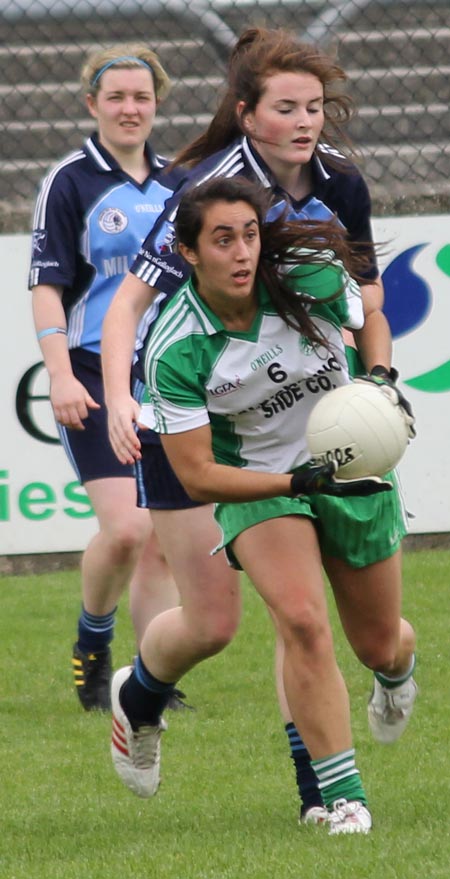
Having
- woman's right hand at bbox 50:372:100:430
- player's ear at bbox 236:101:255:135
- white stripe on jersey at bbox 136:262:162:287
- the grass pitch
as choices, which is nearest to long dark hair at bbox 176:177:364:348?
player's ear at bbox 236:101:255:135

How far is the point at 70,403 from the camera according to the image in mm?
5426

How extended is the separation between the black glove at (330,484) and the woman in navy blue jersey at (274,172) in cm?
52

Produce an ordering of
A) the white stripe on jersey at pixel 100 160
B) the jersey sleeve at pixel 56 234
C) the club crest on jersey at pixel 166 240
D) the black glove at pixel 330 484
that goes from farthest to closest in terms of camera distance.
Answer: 1. the white stripe on jersey at pixel 100 160
2. the jersey sleeve at pixel 56 234
3. the club crest on jersey at pixel 166 240
4. the black glove at pixel 330 484

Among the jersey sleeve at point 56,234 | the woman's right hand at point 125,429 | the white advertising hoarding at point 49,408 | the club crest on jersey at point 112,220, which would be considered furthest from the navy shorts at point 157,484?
the white advertising hoarding at point 49,408

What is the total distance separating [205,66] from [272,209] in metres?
8.36

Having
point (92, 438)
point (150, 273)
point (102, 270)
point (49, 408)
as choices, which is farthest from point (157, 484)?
point (49, 408)

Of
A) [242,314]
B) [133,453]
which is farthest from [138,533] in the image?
[242,314]

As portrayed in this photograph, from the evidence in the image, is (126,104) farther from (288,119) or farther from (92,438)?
(288,119)

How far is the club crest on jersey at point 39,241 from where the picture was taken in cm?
596

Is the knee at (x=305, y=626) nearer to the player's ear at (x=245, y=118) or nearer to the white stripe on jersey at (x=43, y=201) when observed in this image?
the player's ear at (x=245, y=118)

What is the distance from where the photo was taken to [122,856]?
3.98 m

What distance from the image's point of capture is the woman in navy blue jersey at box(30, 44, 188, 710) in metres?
5.98

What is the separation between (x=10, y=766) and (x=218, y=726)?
789mm

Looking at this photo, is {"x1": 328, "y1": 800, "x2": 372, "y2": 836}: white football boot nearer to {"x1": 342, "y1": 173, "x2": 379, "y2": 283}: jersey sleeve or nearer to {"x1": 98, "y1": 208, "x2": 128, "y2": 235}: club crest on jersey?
{"x1": 342, "y1": 173, "x2": 379, "y2": 283}: jersey sleeve
